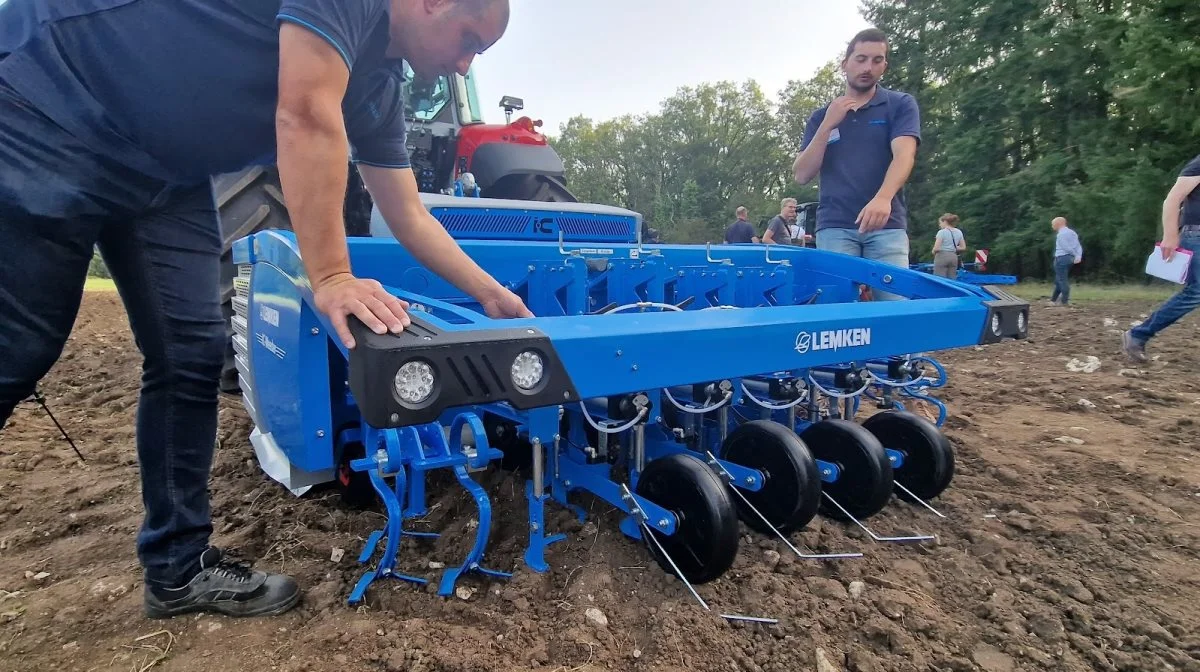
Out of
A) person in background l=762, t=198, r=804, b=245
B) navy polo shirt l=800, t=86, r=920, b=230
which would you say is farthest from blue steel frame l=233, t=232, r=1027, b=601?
person in background l=762, t=198, r=804, b=245

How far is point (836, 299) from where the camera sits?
323 centimetres

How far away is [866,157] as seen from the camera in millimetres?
3604

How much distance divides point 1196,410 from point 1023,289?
14259 mm

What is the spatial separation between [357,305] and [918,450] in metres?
2.07

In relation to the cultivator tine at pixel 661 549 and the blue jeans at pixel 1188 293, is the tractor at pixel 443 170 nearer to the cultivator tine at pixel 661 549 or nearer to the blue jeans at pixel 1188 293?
the cultivator tine at pixel 661 549

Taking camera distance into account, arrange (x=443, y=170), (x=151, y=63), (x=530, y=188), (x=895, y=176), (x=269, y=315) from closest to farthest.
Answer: (x=151, y=63) → (x=269, y=315) → (x=895, y=176) → (x=530, y=188) → (x=443, y=170)

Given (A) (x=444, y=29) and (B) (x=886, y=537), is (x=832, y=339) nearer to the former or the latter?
(B) (x=886, y=537)

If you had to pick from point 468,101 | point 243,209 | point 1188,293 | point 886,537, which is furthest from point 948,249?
point 243,209

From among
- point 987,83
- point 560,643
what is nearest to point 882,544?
point 560,643

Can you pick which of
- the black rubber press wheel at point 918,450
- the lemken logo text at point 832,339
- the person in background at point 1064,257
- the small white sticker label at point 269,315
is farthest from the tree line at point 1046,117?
the small white sticker label at point 269,315

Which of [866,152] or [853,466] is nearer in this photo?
[853,466]

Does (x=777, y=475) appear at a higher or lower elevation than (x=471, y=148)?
lower

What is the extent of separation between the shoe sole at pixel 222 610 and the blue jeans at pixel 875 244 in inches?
114

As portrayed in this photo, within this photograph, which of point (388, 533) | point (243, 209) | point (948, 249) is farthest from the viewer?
point (948, 249)
